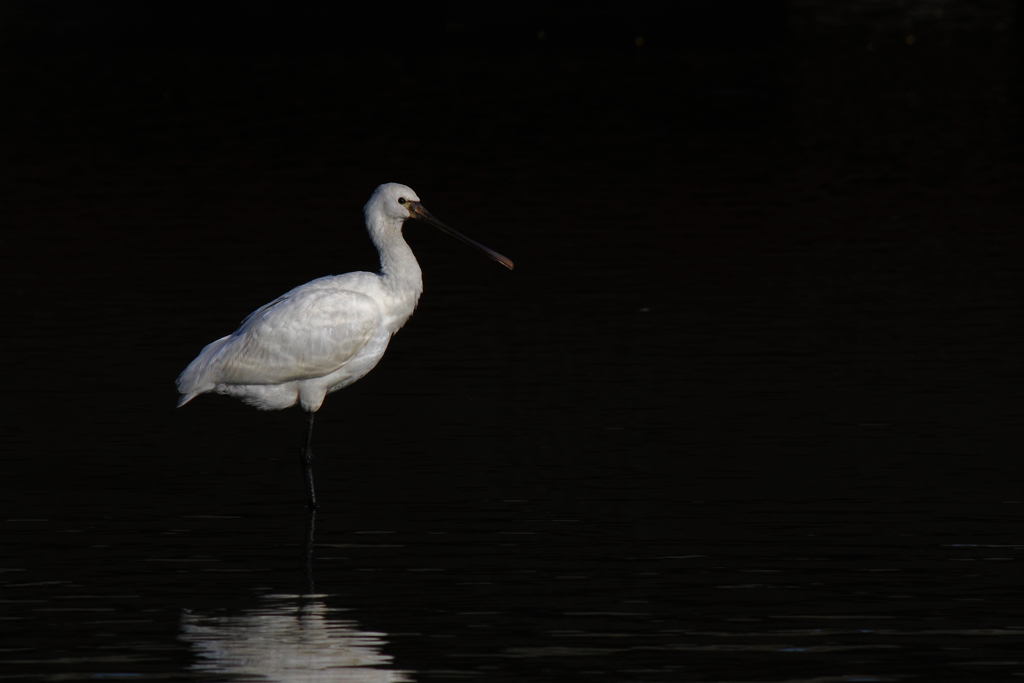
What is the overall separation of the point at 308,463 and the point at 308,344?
2.85 feet

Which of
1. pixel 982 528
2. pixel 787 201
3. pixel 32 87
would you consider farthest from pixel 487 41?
pixel 982 528

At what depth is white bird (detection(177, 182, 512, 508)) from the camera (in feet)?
44.0

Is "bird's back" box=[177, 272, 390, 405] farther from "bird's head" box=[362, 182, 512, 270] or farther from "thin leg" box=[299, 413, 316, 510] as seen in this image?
"bird's head" box=[362, 182, 512, 270]

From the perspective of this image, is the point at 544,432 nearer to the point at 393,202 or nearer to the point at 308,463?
the point at 393,202

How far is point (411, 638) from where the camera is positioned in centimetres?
994

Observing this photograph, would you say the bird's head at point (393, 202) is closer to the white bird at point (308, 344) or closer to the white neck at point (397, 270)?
the white neck at point (397, 270)

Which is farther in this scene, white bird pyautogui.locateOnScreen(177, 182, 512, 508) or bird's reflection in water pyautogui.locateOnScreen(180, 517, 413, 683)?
white bird pyautogui.locateOnScreen(177, 182, 512, 508)

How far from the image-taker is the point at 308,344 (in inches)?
526

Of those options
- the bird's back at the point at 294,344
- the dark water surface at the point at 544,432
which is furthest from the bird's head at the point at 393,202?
the dark water surface at the point at 544,432

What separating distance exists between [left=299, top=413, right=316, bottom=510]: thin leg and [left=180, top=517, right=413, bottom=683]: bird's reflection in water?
1.88 metres

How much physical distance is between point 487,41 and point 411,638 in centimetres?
5494

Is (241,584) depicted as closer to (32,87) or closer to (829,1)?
(32,87)

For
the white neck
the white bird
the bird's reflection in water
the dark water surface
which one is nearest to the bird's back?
the white bird

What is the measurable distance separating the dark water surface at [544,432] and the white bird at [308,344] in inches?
20.7
